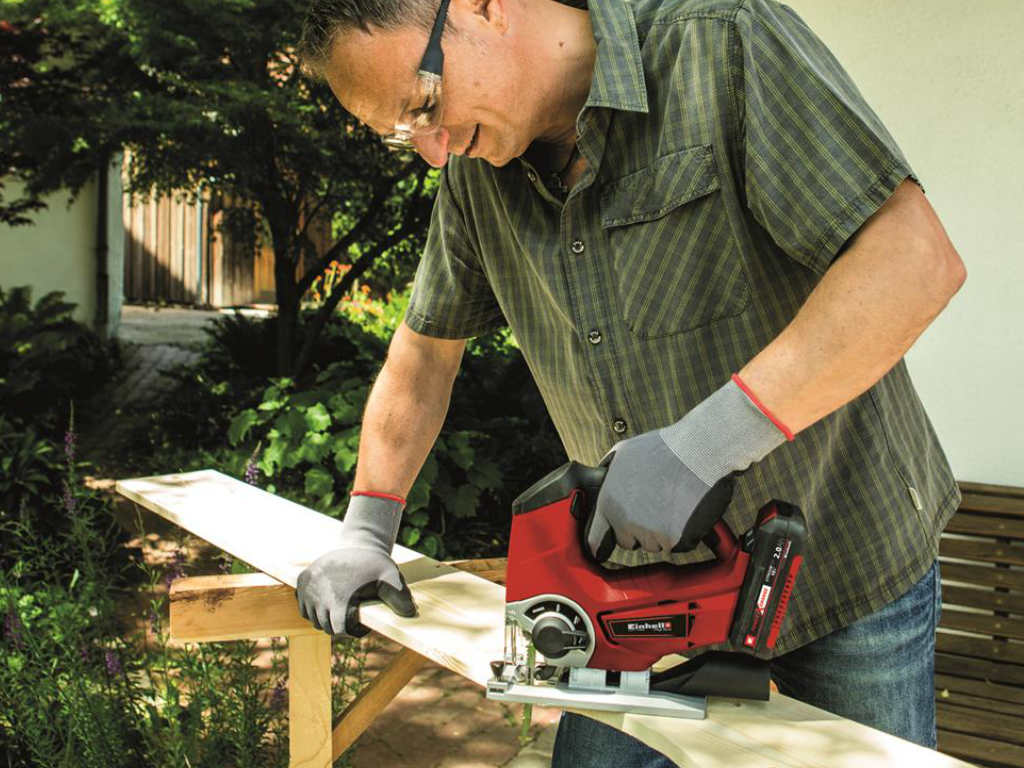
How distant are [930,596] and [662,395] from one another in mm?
566

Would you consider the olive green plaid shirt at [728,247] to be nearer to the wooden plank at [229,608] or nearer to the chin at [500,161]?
the chin at [500,161]

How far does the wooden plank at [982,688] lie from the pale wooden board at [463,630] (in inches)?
81.3

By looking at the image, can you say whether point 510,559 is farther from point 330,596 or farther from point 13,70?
point 13,70

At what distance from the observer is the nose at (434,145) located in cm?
152

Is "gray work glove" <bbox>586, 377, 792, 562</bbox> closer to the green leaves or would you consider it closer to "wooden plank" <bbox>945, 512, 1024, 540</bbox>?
"wooden plank" <bbox>945, 512, 1024, 540</bbox>

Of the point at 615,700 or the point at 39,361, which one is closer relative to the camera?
the point at 615,700

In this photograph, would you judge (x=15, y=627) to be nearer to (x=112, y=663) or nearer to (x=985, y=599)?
(x=112, y=663)

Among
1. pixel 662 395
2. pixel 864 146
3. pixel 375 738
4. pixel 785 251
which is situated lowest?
pixel 375 738

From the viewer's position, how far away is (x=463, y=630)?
176 cm

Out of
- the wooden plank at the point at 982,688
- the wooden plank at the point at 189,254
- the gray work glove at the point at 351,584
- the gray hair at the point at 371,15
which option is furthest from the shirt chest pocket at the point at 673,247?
the wooden plank at the point at 189,254

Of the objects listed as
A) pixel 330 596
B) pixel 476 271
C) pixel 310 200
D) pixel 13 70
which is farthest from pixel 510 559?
pixel 310 200

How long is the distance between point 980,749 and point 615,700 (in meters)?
2.08

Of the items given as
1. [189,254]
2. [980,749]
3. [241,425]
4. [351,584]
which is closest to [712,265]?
[351,584]

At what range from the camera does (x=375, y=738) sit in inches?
148
